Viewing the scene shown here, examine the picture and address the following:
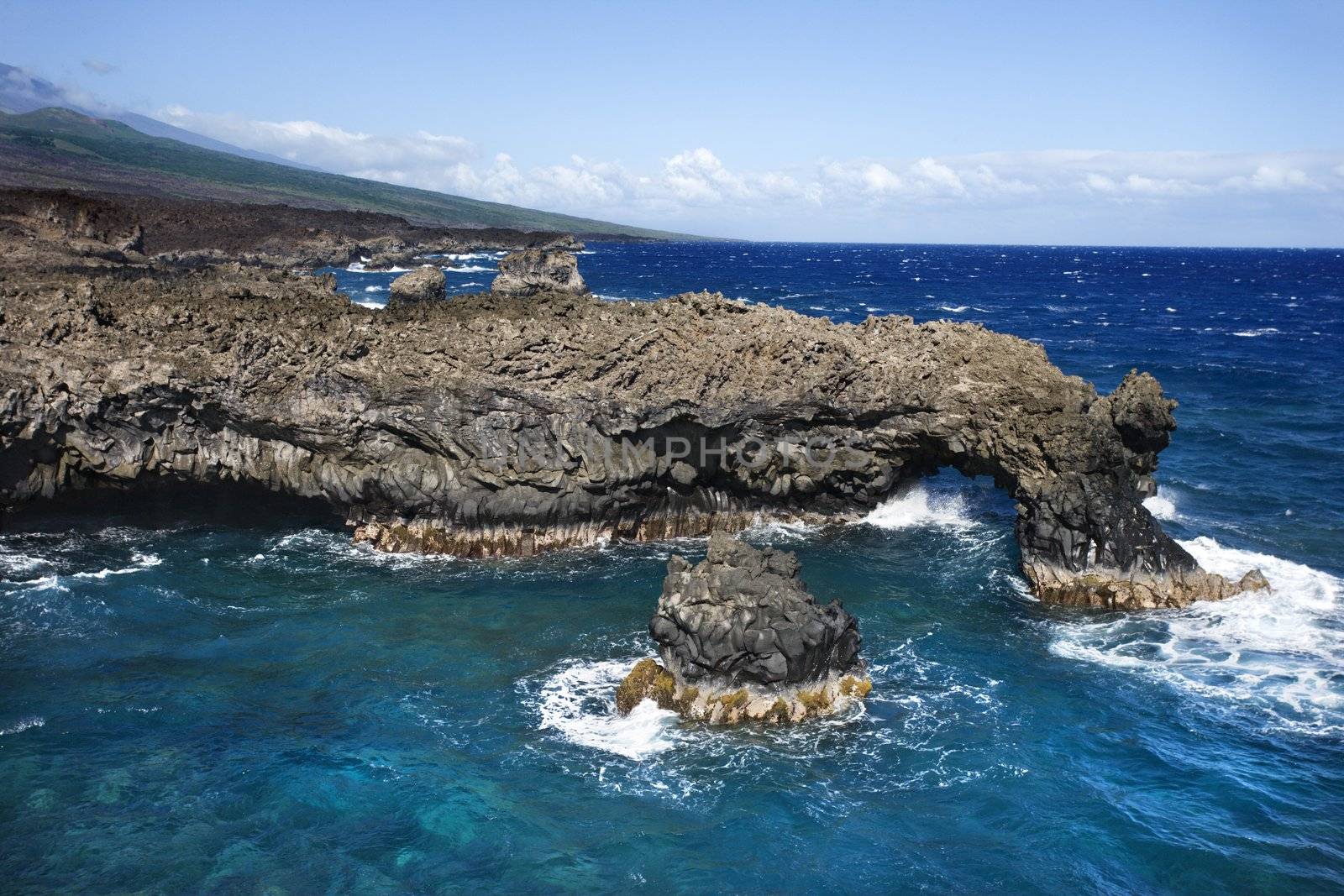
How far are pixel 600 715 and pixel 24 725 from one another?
13.7 meters

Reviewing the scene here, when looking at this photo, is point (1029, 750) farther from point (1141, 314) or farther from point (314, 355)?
point (1141, 314)

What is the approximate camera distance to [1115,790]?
20812mm

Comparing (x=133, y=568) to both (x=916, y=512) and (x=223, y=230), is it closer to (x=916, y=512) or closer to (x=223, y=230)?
(x=916, y=512)

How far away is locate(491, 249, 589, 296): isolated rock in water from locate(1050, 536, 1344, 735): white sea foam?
72.1m

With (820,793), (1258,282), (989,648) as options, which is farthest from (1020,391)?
(1258,282)

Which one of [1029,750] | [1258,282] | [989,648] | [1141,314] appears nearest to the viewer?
[1029,750]

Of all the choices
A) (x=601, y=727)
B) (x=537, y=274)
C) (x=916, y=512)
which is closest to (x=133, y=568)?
(x=601, y=727)

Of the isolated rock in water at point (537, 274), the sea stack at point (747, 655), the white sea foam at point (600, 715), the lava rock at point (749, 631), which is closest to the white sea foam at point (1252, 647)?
the sea stack at point (747, 655)

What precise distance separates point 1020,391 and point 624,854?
22.2 meters

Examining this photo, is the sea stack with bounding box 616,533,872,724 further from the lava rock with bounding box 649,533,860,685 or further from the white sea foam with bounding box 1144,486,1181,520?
the white sea foam with bounding box 1144,486,1181,520

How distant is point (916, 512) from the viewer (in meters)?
38.7

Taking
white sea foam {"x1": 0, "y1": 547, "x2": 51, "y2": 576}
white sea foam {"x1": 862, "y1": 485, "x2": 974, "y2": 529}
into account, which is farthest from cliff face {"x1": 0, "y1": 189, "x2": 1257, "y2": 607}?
white sea foam {"x1": 862, "y1": 485, "x2": 974, "y2": 529}

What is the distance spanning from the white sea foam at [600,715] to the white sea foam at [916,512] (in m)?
15.6

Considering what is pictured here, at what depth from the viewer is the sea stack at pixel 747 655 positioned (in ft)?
76.2
